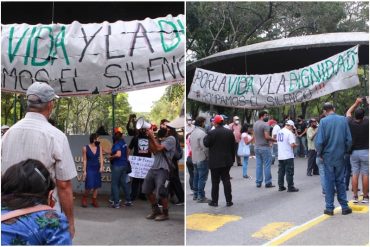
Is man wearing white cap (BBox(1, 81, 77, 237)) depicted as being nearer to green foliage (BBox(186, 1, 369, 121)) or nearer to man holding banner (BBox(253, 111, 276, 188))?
man holding banner (BBox(253, 111, 276, 188))

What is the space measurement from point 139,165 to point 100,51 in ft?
10.7

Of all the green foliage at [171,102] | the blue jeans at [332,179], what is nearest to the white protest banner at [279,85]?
the blue jeans at [332,179]

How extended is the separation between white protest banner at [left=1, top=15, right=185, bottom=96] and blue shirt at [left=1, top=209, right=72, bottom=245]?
3.72m

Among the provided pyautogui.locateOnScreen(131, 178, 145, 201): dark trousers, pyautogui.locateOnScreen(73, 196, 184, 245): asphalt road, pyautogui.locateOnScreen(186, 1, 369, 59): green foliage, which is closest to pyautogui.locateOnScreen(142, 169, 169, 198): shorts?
pyautogui.locateOnScreen(73, 196, 184, 245): asphalt road

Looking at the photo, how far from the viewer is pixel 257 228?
6.02m

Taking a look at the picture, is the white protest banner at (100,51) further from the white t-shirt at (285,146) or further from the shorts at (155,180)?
the white t-shirt at (285,146)

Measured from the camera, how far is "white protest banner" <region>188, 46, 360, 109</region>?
808 centimetres

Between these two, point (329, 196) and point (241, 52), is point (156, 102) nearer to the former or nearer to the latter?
point (241, 52)

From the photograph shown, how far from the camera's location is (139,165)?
838 centimetres

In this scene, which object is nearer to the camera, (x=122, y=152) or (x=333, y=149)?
(x=333, y=149)

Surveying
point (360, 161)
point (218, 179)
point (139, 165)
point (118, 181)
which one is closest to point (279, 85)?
point (360, 161)

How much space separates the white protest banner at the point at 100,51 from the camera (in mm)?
5570

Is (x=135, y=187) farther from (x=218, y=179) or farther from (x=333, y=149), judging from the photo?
(x=333, y=149)

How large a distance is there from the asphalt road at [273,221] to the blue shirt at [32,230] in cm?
348
